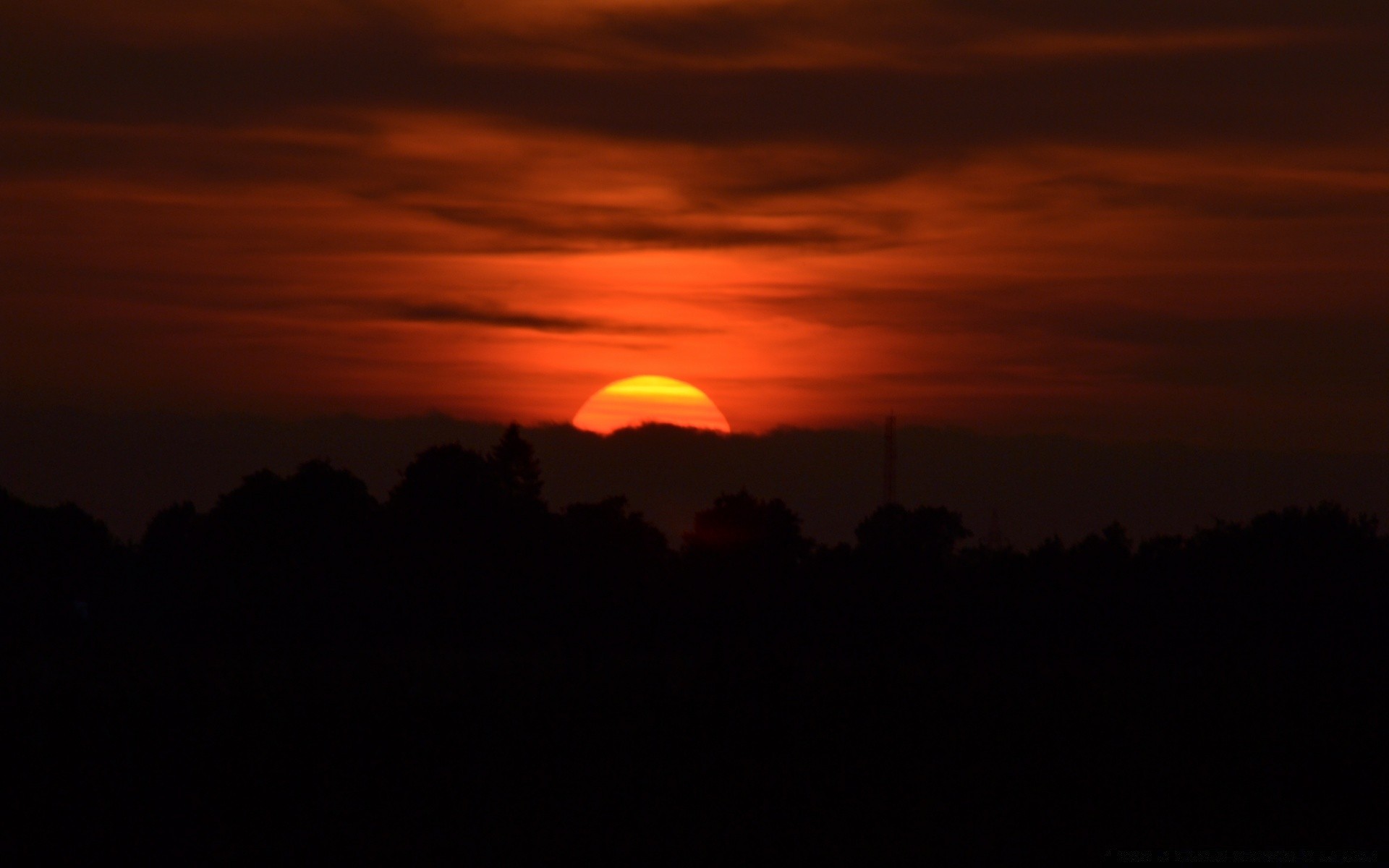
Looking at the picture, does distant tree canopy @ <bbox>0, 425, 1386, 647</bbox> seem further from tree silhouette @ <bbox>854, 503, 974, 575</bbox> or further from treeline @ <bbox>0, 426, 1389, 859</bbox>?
tree silhouette @ <bbox>854, 503, 974, 575</bbox>

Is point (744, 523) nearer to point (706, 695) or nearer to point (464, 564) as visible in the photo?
point (464, 564)

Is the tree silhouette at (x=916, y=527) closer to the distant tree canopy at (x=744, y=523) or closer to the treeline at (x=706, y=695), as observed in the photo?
the distant tree canopy at (x=744, y=523)

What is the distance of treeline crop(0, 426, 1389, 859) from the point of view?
22578 millimetres

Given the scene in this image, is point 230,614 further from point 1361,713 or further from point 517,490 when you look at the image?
point 517,490

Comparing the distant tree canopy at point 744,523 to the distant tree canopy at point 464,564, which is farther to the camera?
the distant tree canopy at point 744,523

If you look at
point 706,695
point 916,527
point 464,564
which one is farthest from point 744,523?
point 706,695

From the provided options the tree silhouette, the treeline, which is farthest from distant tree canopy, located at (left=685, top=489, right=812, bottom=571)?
the treeline

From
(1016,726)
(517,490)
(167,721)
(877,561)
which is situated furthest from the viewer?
(517,490)

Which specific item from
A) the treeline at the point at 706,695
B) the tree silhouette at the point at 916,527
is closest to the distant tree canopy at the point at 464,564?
the treeline at the point at 706,695

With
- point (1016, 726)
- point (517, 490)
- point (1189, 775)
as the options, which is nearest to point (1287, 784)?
point (1189, 775)

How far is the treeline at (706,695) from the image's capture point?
74.1ft

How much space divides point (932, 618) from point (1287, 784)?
81.7ft

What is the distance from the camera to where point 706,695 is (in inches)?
1243

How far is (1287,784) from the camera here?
2528 centimetres
